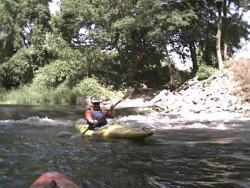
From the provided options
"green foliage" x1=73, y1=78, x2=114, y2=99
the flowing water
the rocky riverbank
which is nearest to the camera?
the flowing water

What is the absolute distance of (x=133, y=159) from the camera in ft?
15.6

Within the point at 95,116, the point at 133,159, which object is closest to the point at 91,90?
the point at 95,116

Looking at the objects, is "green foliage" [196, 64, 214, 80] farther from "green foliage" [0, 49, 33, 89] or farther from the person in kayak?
"green foliage" [0, 49, 33, 89]

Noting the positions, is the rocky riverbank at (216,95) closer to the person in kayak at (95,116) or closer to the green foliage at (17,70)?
the person in kayak at (95,116)

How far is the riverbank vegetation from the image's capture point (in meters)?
17.2

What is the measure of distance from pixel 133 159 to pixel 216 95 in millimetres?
10706

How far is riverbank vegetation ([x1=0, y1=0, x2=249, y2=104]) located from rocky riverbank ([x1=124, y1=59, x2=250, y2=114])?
2.81 ft

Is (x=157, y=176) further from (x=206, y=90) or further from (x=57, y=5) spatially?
(x=57, y=5)

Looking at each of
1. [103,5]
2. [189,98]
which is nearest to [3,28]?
[103,5]

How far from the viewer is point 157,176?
12.5 ft

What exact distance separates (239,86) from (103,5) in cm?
902

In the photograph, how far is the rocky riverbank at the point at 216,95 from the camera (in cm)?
1365

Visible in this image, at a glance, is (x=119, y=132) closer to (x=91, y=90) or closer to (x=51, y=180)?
(x=51, y=180)

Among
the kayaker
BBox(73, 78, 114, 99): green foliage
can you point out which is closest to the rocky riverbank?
BBox(73, 78, 114, 99): green foliage
